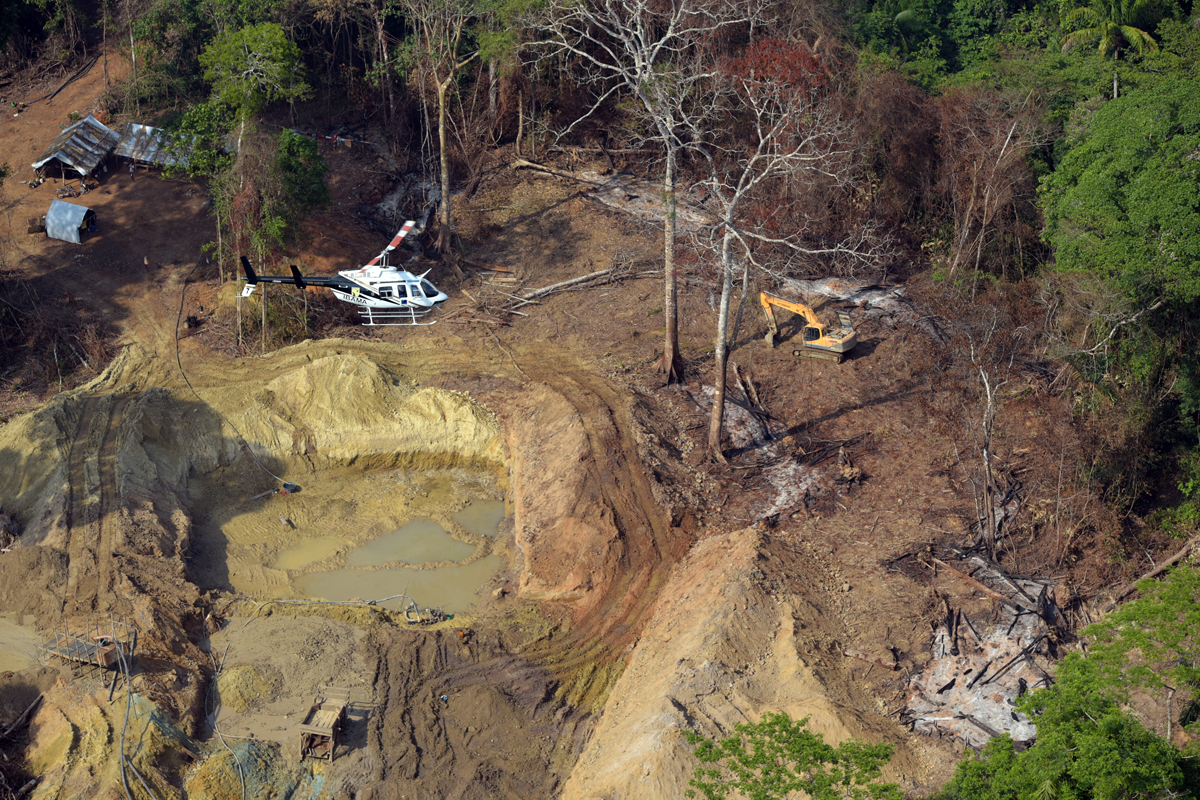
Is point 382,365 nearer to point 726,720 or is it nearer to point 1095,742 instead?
point 726,720

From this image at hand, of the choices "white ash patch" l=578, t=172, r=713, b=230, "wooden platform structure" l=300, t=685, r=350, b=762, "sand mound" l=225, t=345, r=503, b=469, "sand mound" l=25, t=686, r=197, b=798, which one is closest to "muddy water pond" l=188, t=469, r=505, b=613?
"sand mound" l=225, t=345, r=503, b=469

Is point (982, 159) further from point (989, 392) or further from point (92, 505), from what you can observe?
point (92, 505)

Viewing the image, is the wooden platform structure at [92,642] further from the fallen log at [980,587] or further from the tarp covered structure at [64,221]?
the tarp covered structure at [64,221]

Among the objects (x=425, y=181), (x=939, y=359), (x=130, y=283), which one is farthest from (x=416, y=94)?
(x=939, y=359)

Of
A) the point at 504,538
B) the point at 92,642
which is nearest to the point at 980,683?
the point at 504,538

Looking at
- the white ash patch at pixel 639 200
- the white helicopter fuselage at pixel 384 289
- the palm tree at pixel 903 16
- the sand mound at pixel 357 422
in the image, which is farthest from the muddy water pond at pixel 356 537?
the palm tree at pixel 903 16

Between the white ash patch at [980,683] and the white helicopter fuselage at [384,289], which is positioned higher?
the white helicopter fuselage at [384,289]
